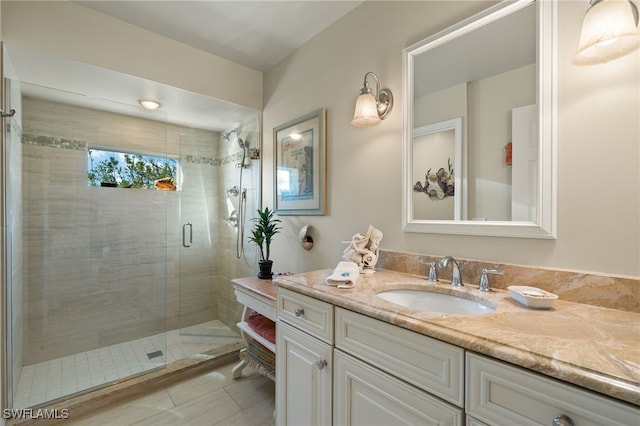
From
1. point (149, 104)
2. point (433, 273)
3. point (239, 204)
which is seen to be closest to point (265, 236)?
point (239, 204)

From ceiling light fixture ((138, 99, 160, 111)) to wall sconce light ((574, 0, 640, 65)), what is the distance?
274 centimetres

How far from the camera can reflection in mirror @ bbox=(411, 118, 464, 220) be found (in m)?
1.29

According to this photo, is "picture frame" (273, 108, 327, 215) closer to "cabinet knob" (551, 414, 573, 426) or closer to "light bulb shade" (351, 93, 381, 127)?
"light bulb shade" (351, 93, 381, 127)

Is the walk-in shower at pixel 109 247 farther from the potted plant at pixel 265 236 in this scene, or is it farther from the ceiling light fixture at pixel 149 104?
the potted plant at pixel 265 236

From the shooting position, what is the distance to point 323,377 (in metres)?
1.11

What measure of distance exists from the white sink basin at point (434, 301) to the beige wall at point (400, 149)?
227mm

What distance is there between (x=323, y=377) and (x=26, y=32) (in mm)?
2428

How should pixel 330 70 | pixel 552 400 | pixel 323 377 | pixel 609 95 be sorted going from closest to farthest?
pixel 552 400
pixel 609 95
pixel 323 377
pixel 330 70

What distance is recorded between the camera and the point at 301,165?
6.79 ft

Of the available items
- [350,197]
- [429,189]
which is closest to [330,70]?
[350,197]

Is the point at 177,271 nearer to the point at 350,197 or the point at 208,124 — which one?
the point at 208,124

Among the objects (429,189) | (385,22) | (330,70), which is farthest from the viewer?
(330,70)

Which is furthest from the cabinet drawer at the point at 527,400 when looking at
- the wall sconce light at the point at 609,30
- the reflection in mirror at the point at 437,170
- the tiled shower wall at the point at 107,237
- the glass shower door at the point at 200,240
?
the tiled shower wall at the point at 107,237

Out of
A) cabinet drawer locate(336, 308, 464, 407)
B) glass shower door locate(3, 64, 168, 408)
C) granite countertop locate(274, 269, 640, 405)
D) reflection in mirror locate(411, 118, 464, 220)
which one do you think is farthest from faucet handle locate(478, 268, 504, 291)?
glass shower door locate(3, 64, 168, 408)
